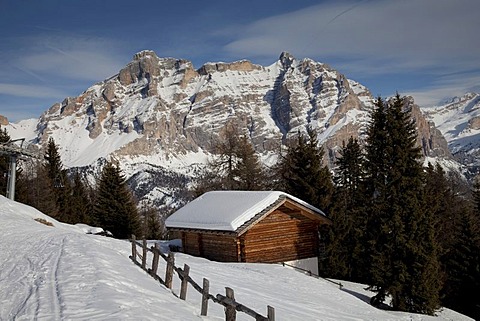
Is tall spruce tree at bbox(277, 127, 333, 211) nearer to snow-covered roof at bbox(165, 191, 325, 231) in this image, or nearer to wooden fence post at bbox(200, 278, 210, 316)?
snow-covered roof at bbox(165, 191, 325, 231)

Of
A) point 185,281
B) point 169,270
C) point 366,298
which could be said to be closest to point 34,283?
point 169,270

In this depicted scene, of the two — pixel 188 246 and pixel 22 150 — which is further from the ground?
pixel 22 150

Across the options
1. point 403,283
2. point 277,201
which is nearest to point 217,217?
point 277,201

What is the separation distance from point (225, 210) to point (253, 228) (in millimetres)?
2019

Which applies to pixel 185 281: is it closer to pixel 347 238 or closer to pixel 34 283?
pixel 34 283

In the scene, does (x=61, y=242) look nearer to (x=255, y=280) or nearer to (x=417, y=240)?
(x=255, y=280)

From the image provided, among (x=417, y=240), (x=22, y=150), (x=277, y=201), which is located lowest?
(x=417, y=240)

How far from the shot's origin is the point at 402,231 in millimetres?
20359

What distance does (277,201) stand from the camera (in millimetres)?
24078

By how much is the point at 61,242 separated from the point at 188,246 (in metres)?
9.48

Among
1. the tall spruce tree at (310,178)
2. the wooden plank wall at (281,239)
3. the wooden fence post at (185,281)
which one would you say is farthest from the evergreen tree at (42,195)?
the wooden fence post at (185,281)

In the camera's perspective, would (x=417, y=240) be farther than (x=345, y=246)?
No

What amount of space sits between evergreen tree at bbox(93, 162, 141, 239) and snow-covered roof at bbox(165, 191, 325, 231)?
15.5 metres

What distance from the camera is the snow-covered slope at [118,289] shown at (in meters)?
9.12
